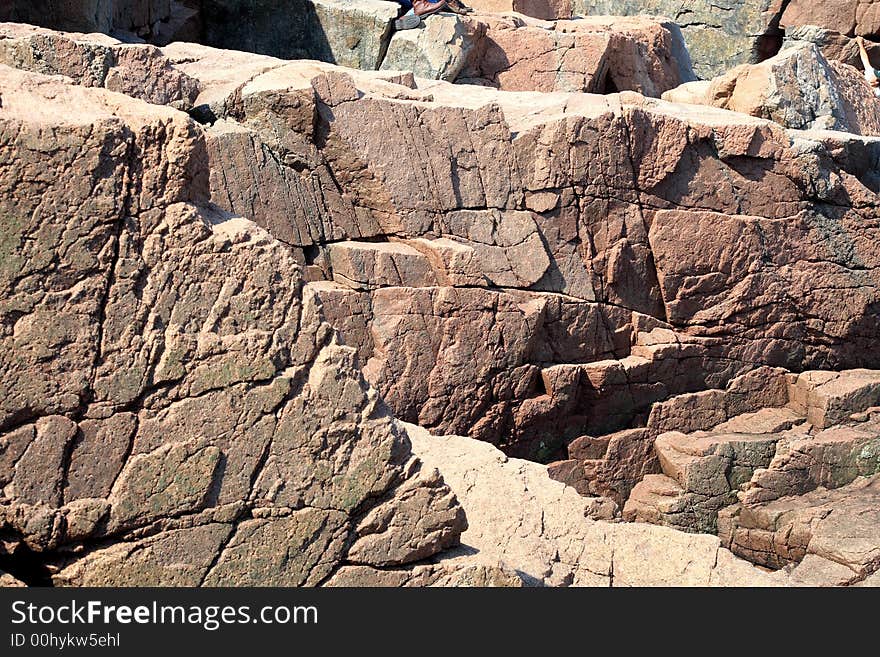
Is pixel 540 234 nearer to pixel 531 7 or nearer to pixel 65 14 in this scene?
pixel 65 14

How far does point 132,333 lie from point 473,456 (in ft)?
9.09

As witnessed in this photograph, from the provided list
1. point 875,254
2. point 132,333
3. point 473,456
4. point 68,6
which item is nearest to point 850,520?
point 875,254

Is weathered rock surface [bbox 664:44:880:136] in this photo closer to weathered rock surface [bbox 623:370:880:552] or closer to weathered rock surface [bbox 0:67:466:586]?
weathered rock surface [bbox 623:370:880:552]

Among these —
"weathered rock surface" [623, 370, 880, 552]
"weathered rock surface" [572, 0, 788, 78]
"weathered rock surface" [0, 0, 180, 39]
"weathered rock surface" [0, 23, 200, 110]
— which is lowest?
"weathered rock surface" [623, 370, 880, 552]

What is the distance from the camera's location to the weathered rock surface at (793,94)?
1105cm

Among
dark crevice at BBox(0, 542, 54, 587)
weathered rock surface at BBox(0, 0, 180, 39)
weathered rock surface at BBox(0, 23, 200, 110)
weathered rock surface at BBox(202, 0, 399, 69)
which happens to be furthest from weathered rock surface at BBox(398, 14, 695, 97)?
dark crevice at BBox(0, 542, 54, 587)

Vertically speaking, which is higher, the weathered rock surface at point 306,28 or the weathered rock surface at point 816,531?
the weathered rock surface at point 306,28

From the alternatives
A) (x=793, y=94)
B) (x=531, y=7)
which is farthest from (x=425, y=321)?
(x=531, y=7)

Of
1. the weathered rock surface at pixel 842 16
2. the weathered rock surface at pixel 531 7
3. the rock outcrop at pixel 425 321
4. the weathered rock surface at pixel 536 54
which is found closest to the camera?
the rock outcrop at pixel 425 321

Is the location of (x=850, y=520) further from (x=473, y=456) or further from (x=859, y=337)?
(x=473, y=456)

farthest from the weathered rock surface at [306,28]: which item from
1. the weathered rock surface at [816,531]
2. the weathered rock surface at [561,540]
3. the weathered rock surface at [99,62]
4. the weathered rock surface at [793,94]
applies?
the weathered rock surface at [561,540]

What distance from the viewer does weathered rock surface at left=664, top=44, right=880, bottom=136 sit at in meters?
11.1

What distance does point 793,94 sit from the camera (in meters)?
11.1

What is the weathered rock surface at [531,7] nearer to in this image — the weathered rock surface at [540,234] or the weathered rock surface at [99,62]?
the weathered rock surface at [540,234]
